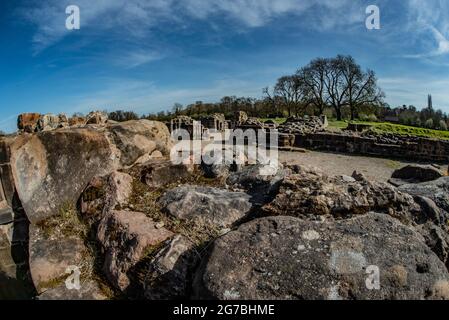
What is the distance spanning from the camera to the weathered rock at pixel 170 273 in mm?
2121

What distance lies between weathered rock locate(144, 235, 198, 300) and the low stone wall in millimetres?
14785

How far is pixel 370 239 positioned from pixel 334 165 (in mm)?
10869

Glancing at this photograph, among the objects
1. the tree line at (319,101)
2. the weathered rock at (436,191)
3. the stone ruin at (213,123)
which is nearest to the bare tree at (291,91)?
the tree line at (319,101)

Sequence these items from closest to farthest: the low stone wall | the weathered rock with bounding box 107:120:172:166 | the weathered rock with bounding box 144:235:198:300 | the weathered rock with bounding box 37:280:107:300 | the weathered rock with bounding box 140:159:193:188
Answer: the weathered rock with bounding box 144:235:198:300 < the weathered rock with bounding box 37:280:107:300 < the weathered rock with bounding box 140:159:193:188 < the weathered rock with bounding box 107:120:172:166 < the low stone wall

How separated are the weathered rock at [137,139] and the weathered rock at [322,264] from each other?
1944 millimetres

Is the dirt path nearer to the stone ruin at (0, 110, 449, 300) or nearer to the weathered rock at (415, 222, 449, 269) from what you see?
the stone ruin at (0, 110, 449, 300)

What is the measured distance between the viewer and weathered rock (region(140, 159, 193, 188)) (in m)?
3.40

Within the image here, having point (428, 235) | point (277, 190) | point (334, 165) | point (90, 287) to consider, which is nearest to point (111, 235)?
point (90, 287)

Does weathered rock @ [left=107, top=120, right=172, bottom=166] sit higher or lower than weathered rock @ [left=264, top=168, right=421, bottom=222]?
higher

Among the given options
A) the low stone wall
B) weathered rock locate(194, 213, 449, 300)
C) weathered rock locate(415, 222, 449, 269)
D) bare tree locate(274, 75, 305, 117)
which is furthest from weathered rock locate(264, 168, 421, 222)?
bare tree locate(274, 75, 305, 117)

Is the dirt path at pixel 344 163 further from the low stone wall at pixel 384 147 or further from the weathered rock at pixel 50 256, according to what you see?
the weathered rock at pixel 50 256

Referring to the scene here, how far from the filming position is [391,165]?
42.7ft

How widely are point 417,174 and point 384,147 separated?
846 cm
